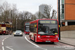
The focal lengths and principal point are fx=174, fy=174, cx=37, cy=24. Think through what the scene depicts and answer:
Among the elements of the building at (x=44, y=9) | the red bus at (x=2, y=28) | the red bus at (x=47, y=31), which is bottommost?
the red bus at (x=2, y=28)

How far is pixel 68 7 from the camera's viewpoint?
135 feet

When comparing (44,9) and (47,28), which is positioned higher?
(44,9)

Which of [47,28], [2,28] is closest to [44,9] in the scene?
[2,28]

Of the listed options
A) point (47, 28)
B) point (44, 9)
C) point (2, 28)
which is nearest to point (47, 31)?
point (47, 28)

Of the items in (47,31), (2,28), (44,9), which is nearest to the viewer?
(47,31)

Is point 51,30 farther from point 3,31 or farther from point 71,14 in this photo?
point 3,31

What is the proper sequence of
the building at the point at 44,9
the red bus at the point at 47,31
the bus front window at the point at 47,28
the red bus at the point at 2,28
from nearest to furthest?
the red bus at the point at 47,31
the bus front window at the point at 47,28
the building at the point at 44,9
the red bus at the point at 2,28

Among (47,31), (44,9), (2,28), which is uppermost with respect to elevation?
(44,9)

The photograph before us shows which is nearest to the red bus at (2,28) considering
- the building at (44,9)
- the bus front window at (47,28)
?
the building at (44,9)

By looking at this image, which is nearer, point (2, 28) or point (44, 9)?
point (44, 9)

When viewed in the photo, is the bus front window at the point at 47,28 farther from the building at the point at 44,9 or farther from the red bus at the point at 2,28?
the red bus at the point at 2,28

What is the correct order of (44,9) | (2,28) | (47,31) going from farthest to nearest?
(2,28)
(44,9)
(47,31)

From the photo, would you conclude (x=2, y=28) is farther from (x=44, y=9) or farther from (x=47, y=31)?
(x=47, y=31)

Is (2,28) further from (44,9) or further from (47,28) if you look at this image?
(47,28)
